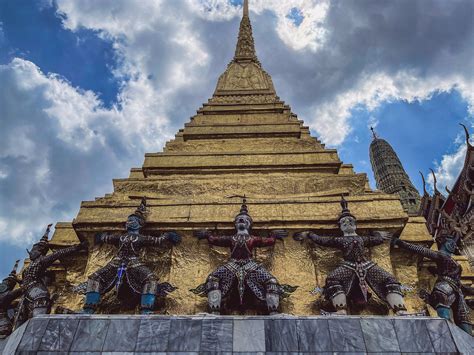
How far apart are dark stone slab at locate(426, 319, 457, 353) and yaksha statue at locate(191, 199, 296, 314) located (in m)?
2.04

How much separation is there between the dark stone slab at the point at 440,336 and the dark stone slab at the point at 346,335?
88cm

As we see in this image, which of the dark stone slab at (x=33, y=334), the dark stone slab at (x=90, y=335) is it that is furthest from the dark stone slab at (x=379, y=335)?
the dark stone slab at (x=33, y=334)

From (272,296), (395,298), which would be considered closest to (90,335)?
(272,296)

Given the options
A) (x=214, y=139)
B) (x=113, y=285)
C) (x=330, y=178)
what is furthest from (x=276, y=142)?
(x=113, y=285)

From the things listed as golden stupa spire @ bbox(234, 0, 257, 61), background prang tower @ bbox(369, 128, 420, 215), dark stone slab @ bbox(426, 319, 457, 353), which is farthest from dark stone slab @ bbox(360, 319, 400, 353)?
background prang tower @ bbox(369, 128, 420, 215)

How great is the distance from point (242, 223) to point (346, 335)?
253 cm

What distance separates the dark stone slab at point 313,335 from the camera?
5195 millimetres

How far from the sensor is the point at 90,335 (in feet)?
17.6

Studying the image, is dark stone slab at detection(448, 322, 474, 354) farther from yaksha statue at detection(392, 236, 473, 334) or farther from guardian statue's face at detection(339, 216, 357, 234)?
guardian statue's face at detection(339, 216, 357, 234)

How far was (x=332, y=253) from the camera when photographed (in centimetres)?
754

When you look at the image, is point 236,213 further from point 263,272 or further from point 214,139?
point 214,139

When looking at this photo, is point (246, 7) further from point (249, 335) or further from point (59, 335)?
point (59, 335)

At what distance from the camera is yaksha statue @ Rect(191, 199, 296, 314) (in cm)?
630

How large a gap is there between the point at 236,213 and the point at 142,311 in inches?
99.6
